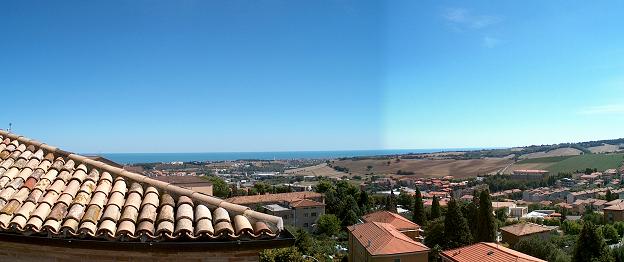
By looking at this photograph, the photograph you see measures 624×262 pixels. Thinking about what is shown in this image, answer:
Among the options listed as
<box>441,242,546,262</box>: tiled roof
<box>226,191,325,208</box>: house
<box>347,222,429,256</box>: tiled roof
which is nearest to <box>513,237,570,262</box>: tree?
<box>441,242,546,262</box>: tiled roof

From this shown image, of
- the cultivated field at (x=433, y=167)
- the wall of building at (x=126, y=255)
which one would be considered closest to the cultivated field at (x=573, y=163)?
the cultivated field at (x=433, y=167)

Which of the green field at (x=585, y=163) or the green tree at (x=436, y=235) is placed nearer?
the green tree at (x=436, y=235)

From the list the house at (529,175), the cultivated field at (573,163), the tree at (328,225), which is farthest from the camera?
the cultivated field at (573,163)

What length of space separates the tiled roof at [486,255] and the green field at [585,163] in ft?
398

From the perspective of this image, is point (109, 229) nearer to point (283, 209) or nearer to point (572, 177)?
point (283, 209)

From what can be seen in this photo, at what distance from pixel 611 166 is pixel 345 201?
112 meters

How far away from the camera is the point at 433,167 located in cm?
15338

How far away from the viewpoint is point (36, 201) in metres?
4.63

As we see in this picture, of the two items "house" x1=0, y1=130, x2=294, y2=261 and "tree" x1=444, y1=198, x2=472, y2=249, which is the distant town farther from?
"house" x1=0, y1=130, x2=294, y2=261

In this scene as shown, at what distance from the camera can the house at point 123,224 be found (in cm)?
398

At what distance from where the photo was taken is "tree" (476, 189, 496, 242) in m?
29.5

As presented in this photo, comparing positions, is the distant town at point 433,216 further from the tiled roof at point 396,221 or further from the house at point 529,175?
the house at point 529,175

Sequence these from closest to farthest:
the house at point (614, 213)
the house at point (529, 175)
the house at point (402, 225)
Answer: the house at point (402, 225)
the house at point (614, 213)
the house at point (529, 175)

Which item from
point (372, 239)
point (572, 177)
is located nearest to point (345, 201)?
point (372, 239)
